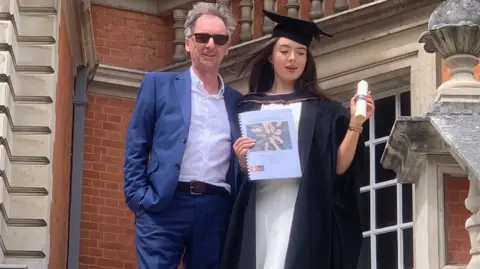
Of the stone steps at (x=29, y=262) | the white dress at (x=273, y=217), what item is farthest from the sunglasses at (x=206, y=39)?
the stone steps at (x=29, y=262)

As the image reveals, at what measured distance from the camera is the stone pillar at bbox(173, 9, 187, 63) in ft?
48.3

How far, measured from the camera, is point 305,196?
284 inches

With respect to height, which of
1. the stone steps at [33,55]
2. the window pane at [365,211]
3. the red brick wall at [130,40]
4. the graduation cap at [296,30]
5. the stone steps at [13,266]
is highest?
the red brick wall at [130,40]

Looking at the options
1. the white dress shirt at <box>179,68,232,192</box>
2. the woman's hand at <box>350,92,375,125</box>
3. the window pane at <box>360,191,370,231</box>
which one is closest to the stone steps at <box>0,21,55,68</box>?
the window pane at <box>360,191,370,231</box>

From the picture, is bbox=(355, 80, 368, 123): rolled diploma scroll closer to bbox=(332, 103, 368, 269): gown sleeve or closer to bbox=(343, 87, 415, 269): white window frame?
bbox=(332, 103, 368, 269): gown sleeve

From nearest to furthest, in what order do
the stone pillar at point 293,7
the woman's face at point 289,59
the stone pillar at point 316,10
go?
1. the woman's face at point 289,59
2. the stone pillar at point 316,10
3. the stone pillar at point 293,7

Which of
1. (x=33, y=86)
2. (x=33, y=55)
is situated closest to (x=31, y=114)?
(x=33, y=86)

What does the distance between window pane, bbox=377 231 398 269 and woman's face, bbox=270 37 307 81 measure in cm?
523

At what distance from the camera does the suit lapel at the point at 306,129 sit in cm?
727

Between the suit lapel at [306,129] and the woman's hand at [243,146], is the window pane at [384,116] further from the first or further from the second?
the woman's hand at [243,146]

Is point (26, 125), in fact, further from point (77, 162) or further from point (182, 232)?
point (182, 232)

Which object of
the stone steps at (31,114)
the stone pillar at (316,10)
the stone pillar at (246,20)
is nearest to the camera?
the stone steps at (31,114)

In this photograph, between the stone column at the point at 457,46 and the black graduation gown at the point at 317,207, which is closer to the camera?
the black graduation gown at the point at 317,207

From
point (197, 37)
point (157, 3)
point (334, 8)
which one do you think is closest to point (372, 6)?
point (334, 8)
